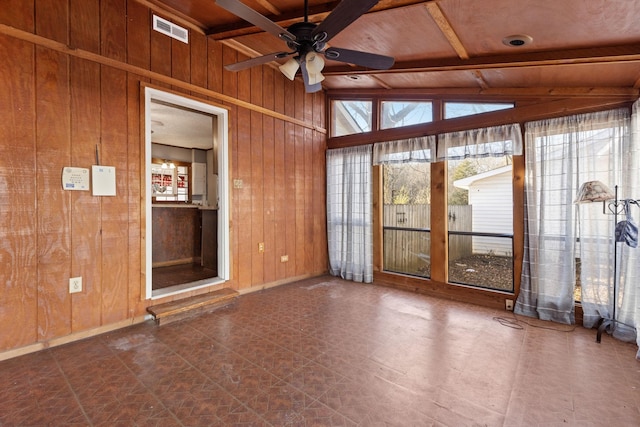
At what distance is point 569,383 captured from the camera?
208 cm

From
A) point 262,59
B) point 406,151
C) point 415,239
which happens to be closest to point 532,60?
point 406,151

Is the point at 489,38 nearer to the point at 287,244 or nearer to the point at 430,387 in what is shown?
the point at 430,387

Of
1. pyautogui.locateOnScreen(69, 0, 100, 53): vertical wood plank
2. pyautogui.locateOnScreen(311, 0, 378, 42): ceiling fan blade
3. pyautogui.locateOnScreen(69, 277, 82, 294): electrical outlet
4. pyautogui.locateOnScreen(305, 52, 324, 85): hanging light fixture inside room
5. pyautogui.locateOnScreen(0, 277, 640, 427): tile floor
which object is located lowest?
pyautogui.locateOnScreen(0, 277, 640, 427): tile floor

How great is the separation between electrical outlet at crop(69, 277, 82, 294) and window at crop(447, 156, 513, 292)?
13.7ft

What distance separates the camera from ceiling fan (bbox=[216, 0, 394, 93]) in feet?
5.74

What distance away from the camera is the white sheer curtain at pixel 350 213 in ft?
15.4

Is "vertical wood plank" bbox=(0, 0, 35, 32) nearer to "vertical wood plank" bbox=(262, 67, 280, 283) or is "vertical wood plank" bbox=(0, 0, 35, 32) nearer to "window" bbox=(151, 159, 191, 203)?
"vertical wood plank" bbox=(262, 67, 280, 283)

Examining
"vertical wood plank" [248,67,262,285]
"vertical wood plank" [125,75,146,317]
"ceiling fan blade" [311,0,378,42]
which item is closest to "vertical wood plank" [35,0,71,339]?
"vertical wood plank" [125,75,146,317]

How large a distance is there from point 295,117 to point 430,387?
3.99 meters

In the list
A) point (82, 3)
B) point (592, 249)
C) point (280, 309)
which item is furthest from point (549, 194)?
point (82, 3)

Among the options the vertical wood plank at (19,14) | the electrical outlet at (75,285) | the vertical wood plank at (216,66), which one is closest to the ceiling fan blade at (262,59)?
the vertical wood plank at (216,66)

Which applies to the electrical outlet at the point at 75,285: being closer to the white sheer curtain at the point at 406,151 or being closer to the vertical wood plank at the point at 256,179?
the vertical wood plank at the point at 256,179

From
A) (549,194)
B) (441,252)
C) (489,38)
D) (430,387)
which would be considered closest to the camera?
(430,387)

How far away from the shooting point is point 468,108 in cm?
387
